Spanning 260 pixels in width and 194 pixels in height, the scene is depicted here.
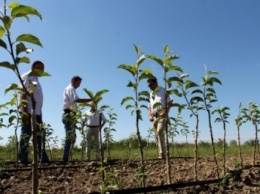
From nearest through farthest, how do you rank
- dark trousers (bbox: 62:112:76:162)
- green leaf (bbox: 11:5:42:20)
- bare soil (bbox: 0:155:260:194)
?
1. green leaf (bbox: 11:5:42:20)
2. bare soil (bbox: 0:155:260:194)
3. dark trousers (bbox: 62:112:76:162)

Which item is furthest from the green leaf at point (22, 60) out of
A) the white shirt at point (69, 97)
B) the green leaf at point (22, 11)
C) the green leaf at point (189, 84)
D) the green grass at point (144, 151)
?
the green grass at point (144, 151)

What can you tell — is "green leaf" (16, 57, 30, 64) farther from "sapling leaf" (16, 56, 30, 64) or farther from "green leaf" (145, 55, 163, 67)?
"green leaf" (145, 55, 163, 67)

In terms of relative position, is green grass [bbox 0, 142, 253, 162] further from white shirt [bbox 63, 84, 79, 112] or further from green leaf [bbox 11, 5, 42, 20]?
green leaf [bbox 11, 5, 42, 20]

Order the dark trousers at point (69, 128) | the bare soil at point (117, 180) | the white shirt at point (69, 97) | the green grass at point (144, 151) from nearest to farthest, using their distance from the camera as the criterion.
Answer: the bare soil at point (117, 180) < the dark trousers at point (69, 128) < the white shirt at point (69, 97) < the green grass at point (144, 151)

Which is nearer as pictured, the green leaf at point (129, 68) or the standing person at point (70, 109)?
the green leaf at point (129, 68)

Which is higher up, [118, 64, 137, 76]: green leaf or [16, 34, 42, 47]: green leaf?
[118, 64, 137, 76]: green leaf

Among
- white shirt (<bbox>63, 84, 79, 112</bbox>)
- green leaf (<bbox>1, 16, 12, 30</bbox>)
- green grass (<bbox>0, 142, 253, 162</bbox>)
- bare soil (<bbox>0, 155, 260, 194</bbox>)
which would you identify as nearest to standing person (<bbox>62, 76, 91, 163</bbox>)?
white shirt (<bbox>63, 84, 79, 112</bbox>)

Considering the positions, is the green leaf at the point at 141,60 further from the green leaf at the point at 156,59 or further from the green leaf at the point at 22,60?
the green leaf at the point at 22,60

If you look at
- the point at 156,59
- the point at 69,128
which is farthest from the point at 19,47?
the point at 69,128

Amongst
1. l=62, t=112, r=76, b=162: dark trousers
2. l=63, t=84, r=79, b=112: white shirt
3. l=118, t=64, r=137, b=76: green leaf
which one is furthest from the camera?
l=63, t=84, r=79, b=112: white shirt

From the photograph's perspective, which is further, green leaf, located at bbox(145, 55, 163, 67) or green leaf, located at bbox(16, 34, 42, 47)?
green leaf, located at bbox(145, 55, 163, 67)

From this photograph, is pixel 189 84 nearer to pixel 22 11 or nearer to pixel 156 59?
pixel 156 59

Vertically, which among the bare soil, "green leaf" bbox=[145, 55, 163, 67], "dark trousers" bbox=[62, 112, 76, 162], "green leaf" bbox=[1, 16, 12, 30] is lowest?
the bare soil

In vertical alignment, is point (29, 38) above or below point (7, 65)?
above
